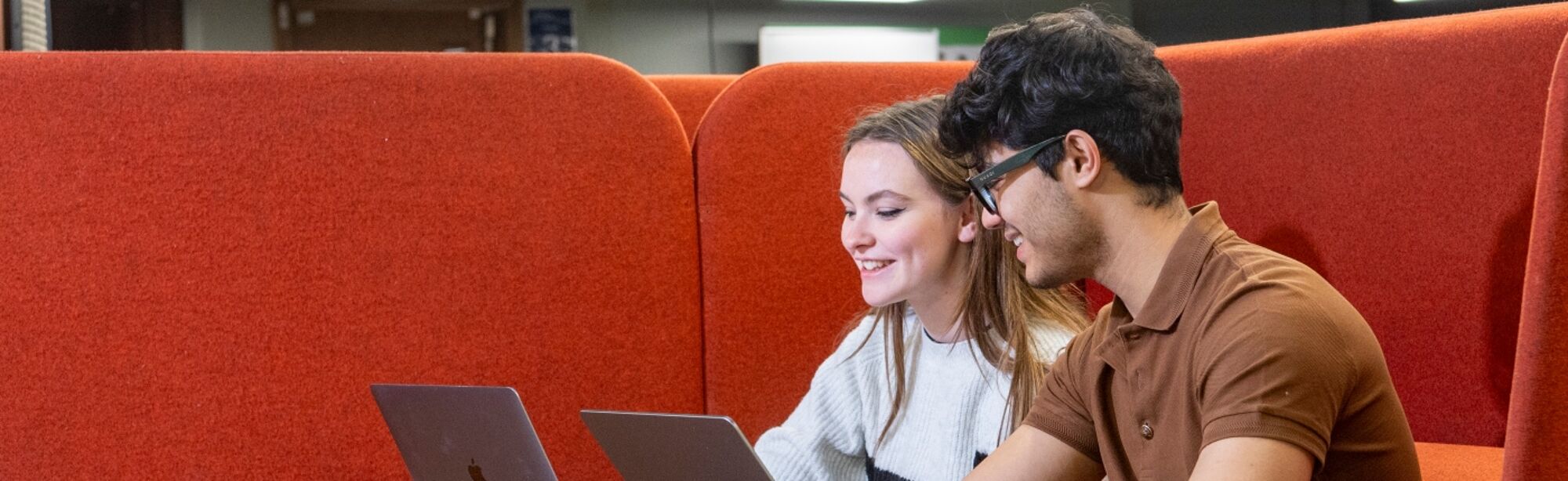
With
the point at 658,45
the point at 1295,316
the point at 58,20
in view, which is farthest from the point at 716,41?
the point at 1295,316

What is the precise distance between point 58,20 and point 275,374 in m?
5.90

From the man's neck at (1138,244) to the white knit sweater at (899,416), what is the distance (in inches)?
18.8

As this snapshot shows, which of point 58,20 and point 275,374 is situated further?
point 58,20

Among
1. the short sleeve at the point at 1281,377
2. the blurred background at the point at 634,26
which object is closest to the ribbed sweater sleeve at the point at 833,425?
the short sleeve at the point at 1281,377

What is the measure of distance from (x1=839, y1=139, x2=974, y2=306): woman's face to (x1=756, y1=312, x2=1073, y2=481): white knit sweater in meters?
0.10

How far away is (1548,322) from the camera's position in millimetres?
1077

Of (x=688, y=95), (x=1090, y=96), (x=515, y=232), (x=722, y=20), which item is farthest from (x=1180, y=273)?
(x=722, y=20)

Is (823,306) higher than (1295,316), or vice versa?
(1295,316)

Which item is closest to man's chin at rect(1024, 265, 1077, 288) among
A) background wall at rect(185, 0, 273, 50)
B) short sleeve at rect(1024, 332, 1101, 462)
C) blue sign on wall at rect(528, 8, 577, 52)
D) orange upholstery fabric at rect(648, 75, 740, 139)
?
short sleeve at rect(1024, 332, 1101, 462)

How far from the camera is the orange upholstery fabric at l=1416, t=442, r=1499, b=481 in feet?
4.85

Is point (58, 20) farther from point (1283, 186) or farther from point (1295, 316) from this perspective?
point (1295, 316)

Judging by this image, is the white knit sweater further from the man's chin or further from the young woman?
the man's chin

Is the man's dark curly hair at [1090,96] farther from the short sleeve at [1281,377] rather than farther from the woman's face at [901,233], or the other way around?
the woman's face at [901,233]

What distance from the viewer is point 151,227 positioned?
186cm
